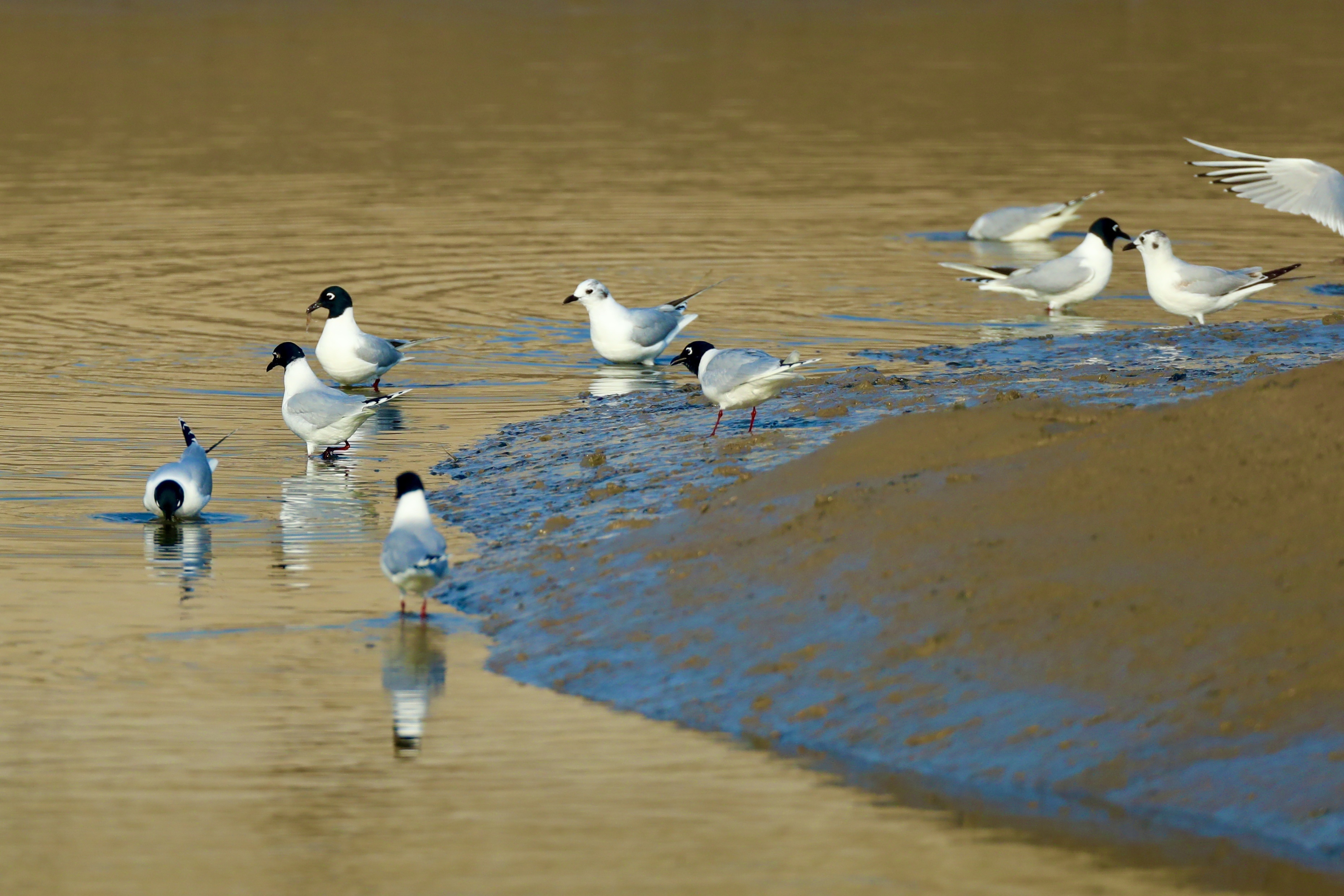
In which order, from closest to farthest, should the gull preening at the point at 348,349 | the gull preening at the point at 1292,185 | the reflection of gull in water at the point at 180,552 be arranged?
the reflection of gull in water at the point at 180,552
the gull preening at the point at 1292,185
the gull preening at the point at 348,349

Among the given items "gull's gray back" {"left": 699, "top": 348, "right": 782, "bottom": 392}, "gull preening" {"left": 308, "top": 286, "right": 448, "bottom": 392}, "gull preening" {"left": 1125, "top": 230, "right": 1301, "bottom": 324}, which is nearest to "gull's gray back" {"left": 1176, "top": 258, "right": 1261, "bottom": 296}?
"gull preening" {"left": 1125, "top": 230, "right": 1301, "bottom": 324}

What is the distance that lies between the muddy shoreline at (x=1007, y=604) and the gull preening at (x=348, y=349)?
12.8 ft

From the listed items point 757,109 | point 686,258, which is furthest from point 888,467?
point 757,109

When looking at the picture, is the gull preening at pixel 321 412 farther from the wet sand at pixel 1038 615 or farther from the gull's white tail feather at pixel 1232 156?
the gull's white tail feather at pixel 1232 156

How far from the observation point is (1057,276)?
17.0m

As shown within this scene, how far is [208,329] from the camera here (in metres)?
16.1

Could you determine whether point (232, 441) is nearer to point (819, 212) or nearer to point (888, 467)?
point (888, 467)

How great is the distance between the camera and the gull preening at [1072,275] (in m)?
17.0

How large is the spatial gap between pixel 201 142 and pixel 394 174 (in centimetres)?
435

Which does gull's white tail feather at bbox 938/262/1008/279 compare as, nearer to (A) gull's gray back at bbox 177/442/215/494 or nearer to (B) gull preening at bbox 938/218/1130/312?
(B) gull preening at bbox 938/218/1130/312

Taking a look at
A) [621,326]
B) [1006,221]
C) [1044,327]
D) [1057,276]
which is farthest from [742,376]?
[1006,221]

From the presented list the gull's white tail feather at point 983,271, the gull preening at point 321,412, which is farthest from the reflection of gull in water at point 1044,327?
the gull preening at point 321,412

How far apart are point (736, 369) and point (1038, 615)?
4.22 m

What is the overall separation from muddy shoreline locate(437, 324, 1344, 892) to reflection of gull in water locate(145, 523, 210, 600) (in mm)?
1329
